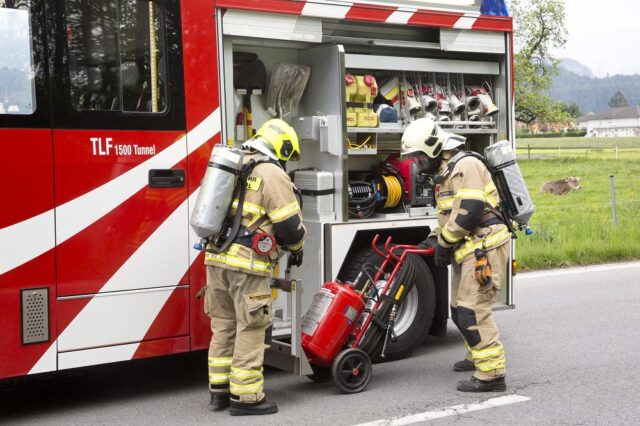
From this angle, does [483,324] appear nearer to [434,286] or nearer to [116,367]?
[434,286]

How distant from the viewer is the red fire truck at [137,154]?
16.1ft

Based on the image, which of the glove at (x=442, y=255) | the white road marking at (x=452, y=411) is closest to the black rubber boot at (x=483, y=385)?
the white road marking at (x=452, y=411)

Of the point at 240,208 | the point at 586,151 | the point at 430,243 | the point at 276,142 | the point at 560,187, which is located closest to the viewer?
the point at 240,208

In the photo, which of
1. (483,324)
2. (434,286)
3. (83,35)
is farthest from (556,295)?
(83,35)

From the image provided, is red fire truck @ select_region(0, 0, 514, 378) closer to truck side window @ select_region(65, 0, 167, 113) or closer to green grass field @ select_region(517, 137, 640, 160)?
truck side window @ select_region(65, 0, 167, 113)

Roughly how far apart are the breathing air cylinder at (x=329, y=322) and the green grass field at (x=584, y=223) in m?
5.94

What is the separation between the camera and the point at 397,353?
6.72m

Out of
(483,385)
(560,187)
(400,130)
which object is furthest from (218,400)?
(560,187)

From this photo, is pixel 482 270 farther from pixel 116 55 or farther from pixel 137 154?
pixel 116 55

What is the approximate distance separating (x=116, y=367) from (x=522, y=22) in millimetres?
39432

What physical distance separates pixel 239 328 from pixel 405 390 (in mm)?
1344

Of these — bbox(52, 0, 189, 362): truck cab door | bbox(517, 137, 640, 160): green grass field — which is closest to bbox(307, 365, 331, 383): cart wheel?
bbox(52, 0, 189, 362): truck cab door

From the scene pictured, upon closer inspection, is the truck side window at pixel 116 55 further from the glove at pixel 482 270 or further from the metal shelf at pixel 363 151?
the glove at pixel 482 270

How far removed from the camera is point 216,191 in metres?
5.09
